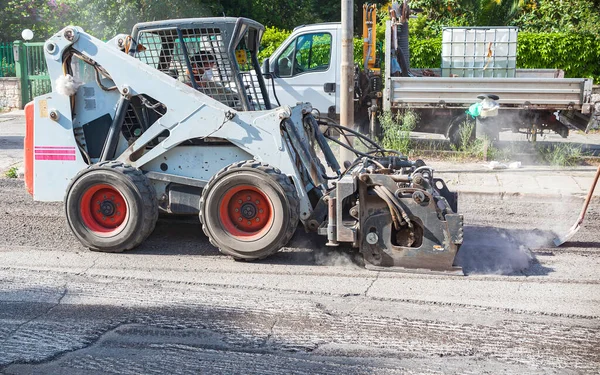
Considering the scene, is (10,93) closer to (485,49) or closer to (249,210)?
(485,49)

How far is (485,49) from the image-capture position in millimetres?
15391

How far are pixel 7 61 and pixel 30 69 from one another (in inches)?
35.3

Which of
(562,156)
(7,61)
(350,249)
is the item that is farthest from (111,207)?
(7,61)

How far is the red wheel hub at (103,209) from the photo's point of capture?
25.3ft

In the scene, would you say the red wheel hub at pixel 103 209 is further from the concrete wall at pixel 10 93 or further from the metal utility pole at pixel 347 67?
the concrete wall at pixel 10 93

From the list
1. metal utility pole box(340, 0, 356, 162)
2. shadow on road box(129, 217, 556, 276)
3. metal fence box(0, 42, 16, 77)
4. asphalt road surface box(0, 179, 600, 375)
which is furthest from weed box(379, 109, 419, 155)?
metal fence box(0, 42, 16, 77)

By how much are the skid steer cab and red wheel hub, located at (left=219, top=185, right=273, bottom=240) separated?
0.01 m

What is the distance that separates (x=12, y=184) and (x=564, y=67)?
1417cm

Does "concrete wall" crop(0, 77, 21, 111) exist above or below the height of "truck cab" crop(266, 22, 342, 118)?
below

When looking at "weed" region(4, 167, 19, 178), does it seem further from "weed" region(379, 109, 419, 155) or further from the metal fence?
the metal fence

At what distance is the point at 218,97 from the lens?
313 inches

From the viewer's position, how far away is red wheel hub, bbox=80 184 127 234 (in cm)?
771

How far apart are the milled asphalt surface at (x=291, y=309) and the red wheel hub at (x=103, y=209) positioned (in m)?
0.32

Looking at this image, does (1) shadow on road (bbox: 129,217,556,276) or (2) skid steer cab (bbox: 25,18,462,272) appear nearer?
(2) skid steer cab (bbox: 25,18,462,272)
